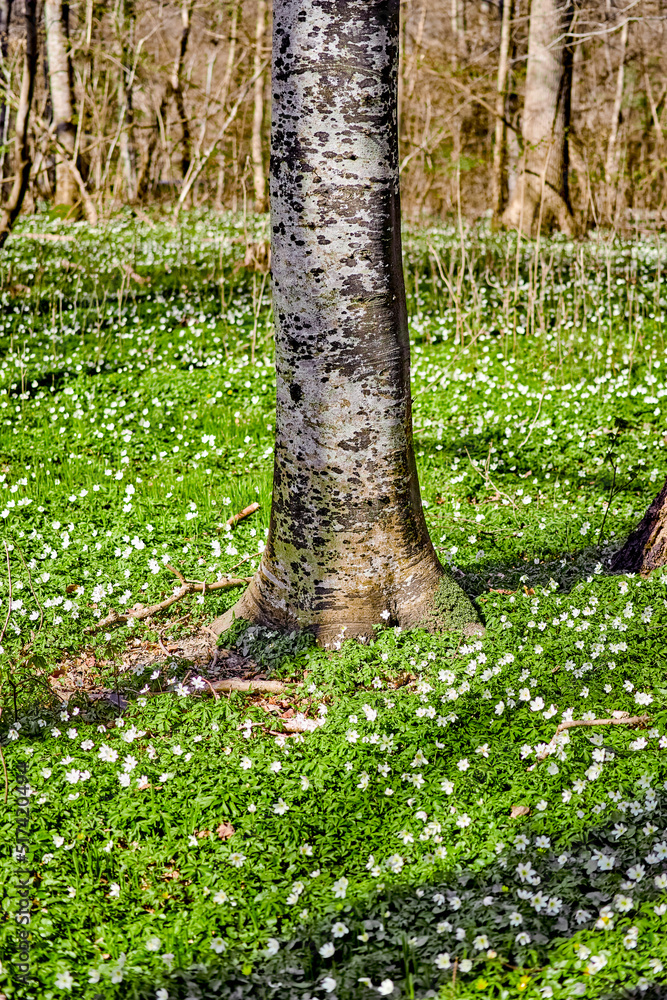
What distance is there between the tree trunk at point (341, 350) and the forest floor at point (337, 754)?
0.81ft

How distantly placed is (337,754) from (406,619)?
36.8 inches

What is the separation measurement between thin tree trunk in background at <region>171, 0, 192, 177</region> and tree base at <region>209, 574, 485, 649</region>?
11019 millimetres

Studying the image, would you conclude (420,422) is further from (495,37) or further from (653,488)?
(495,37)

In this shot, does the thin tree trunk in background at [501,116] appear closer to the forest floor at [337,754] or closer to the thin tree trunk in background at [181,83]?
the thin tree trunk in background at [181,83]

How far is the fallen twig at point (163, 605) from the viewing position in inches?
174

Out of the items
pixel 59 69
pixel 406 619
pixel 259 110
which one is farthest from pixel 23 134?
pixel 59 69

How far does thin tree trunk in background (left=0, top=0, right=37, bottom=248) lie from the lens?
8773mm

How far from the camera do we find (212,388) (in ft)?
26.5

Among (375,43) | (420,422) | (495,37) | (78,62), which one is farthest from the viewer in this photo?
(495,37)

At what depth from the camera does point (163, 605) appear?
4.48 meters

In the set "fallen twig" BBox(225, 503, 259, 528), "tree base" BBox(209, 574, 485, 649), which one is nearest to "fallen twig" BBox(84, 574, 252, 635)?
"tree base" BBox(209, 574, 485, 649)

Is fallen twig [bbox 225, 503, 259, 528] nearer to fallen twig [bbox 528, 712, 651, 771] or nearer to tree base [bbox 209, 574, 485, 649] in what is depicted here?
tree base [bbox 209, 574, 485, 649]

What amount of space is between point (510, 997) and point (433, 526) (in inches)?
130

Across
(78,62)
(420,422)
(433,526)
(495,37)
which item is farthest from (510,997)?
(495,37)
